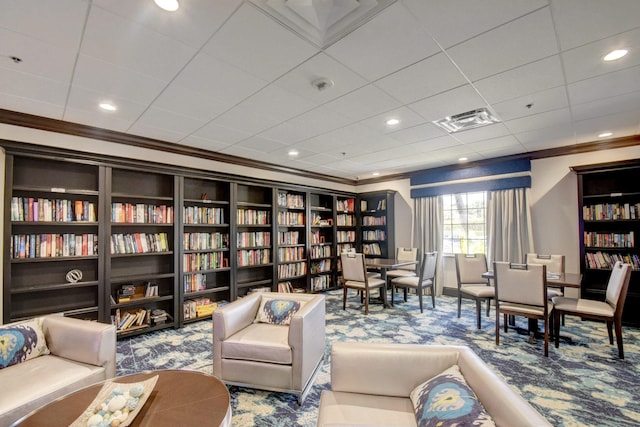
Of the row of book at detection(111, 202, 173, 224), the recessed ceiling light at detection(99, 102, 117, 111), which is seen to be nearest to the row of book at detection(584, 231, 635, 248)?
the row of book at detection(111, 202, 173, 224)

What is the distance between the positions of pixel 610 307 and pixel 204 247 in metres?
4.92

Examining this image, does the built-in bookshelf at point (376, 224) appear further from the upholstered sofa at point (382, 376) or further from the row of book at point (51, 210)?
the row of book at point (51, 210)

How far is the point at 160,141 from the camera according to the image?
12.7 ft

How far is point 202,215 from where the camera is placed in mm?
4219

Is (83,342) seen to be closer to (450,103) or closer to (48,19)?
(48,19)

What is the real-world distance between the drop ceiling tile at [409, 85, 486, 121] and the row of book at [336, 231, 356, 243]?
3.71 m

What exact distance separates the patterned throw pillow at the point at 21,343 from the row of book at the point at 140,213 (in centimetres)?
→ 154

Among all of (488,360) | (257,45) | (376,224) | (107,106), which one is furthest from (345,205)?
(257,45)

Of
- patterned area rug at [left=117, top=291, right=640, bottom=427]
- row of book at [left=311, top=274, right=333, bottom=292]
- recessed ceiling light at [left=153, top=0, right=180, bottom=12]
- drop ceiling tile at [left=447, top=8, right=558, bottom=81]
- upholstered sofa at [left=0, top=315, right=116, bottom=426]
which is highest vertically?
drop ceiling tile at [left=447, top=8, right=558, bottom=81]

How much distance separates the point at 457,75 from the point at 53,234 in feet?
13.8

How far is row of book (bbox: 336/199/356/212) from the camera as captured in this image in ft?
21.2

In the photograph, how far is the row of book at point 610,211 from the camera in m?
3.80

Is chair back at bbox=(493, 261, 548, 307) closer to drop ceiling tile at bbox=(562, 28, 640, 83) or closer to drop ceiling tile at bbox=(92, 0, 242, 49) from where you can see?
drop ceiling tile at bbox=(562, 28, 640, 83)

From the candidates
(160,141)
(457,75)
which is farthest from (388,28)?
(160,141)
